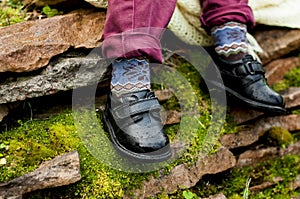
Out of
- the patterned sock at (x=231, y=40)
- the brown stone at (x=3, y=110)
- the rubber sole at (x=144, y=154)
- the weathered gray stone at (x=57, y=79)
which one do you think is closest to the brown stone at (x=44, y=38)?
the weathered gray stone at (x=57, y=79)

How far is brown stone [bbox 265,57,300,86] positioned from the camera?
2943mm

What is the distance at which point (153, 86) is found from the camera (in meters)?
2.56

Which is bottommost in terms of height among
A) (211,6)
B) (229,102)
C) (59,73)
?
(229,102)

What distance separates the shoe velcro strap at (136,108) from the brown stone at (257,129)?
0.60m

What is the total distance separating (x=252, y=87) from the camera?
2410mm

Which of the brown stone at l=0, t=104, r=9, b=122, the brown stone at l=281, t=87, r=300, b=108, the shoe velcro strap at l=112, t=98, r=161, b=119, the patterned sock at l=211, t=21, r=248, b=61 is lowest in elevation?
the brown stone at l=281, t=87, r=300, b=108

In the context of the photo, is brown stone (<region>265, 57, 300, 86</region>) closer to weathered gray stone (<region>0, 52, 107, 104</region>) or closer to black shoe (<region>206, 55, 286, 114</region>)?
black shoe (<region>206, 55, 286, 114</region>)

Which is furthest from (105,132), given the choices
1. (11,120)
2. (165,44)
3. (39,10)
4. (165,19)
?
(39,10)

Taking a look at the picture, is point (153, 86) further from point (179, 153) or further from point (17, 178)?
point (17, 178)

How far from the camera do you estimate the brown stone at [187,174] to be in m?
2.06

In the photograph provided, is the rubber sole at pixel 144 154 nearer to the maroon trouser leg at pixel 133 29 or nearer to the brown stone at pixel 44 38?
the maroon trouser leg at pixel 133 29

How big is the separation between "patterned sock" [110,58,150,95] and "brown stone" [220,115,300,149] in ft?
2.14

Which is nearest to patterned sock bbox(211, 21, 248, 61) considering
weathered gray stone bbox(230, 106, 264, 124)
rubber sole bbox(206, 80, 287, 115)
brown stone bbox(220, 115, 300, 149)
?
rubber sole bbox(206, 80, 287, 115)

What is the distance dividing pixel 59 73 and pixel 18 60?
216 millimetres
